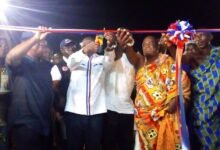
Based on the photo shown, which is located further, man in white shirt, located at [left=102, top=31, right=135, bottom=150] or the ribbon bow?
man in white shirt, located at [left=102, top=31, right=135, bottom=150]

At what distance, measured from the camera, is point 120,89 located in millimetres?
4512

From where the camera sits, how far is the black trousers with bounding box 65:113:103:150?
14.2 feet

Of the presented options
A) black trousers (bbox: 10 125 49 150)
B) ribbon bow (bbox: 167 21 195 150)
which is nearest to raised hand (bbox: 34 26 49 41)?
black trousers (bbox: 10 125 49 150)

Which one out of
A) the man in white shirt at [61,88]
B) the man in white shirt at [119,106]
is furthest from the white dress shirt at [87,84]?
the man in white shirt at [61,88]

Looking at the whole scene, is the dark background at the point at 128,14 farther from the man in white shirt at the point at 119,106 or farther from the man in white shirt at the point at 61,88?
the man in white shirt at the point at 119,106

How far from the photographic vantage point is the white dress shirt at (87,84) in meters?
4.33

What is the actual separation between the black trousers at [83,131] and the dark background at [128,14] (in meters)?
2.82

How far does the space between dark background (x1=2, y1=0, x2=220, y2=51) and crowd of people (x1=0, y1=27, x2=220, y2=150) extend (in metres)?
2.57

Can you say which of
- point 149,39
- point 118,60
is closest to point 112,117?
point 118,60

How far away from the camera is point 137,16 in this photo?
23.4ft

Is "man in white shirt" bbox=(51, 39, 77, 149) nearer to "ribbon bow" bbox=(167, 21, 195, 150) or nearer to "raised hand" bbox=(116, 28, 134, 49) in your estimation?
"raised hand" bbox=(116, 28, 134, 49)

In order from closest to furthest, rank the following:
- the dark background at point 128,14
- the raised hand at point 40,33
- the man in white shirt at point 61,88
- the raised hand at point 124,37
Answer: the raised hand at point 40,33, the raised hand at point 124,37, the man in white shirt at point 61,88, the dark background at point 128,14

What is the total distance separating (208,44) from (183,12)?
9.55 feet

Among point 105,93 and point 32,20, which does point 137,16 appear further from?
point 105,93
